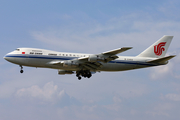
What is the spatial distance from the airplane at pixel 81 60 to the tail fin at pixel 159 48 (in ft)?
3.76

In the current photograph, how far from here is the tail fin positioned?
53.8 meters

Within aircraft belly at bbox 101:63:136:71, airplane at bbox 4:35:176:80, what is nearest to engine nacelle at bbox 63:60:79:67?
airplane at bbox 4:35:176:80

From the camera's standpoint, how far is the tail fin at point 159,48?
2120 inches

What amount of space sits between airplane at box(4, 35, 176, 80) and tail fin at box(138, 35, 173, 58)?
45.1 inches

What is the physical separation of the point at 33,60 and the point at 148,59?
22530 millimetres

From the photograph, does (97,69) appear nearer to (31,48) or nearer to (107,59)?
(107,59)

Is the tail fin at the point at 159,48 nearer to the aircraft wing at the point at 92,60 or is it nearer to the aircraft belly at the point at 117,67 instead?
the aircraft belly at the point at 117,67

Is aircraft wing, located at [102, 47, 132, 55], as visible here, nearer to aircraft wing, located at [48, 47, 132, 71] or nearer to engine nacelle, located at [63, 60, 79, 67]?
aircraft wing, located at [48, 47, 132, 71]

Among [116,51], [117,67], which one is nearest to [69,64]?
[116,51]

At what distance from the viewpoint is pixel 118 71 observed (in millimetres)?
51500

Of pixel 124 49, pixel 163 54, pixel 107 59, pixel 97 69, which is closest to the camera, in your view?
pixel 124 49

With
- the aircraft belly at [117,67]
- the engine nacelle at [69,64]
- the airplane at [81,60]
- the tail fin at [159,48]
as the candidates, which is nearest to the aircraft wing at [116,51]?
the airplane at [81,60]

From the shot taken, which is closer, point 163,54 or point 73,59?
point 73,59

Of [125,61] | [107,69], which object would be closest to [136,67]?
[125,61]
